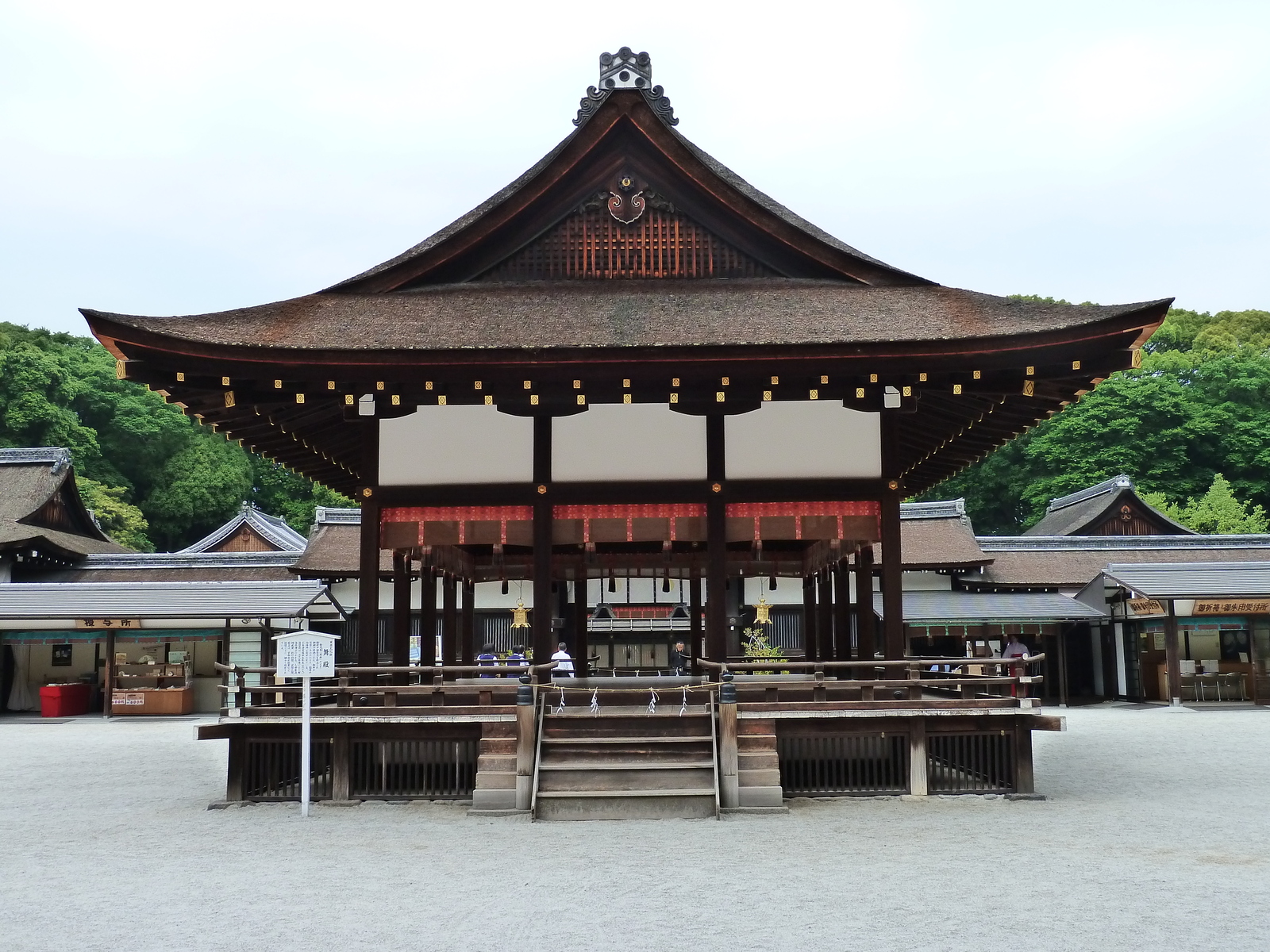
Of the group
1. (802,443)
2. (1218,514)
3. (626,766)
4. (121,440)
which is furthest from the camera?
(121,440)

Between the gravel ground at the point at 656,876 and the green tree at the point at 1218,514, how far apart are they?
35.2 metres

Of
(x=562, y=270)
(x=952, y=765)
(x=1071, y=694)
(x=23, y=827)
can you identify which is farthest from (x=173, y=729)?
(x=1071, y=694)

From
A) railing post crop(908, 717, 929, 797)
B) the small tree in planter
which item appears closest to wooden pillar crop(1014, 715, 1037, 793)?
railing post crop(908, 717, 929, 797)

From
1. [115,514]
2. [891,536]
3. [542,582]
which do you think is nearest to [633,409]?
[542,582]

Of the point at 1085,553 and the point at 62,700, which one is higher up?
the point at 1085,553

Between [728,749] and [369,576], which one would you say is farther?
[369,576]

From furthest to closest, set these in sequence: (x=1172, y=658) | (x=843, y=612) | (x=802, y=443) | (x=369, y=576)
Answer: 1. (x=1172, y=658)
2. (x=843, y=612)
3. (x=802, y=443)
4. (x=369, y=576)

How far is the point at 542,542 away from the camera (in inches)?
531

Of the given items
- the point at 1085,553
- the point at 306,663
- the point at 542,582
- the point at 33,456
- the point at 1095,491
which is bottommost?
the point at 306,663

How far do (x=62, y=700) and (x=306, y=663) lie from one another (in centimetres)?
2183

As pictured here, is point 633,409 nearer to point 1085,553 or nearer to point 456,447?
point 456,447

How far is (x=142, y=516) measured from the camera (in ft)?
181

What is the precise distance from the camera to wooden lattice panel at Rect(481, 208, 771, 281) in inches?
585

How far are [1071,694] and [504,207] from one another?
85.9 ft
